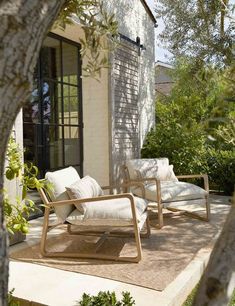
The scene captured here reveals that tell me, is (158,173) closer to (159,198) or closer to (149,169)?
(149,169)

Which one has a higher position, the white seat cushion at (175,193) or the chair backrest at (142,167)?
the chair backrest at (142,167)

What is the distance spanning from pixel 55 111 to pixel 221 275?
5.10 meters

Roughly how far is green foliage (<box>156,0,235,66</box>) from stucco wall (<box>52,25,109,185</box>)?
6.09 ft

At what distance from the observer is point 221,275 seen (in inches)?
39.8

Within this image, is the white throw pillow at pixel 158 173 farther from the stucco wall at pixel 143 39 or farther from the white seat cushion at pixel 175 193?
the stucco wall at pixel 143 39

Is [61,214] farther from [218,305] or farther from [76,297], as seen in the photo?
[218,305]

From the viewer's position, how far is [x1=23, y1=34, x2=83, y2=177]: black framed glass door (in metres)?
5.43

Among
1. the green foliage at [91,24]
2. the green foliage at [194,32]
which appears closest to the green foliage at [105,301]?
the green foliage at [91,24]

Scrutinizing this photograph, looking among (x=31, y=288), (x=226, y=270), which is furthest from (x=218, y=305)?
(x=31, y=288)

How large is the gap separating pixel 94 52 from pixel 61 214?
2.06 meters

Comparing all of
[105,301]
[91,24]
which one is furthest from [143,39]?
[105,301]

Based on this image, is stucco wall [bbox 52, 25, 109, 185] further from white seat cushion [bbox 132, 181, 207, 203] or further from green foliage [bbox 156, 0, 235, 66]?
green foliage [bbox 156, 0, 235, 66]

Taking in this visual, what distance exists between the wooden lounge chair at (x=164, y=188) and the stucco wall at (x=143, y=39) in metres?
2.03

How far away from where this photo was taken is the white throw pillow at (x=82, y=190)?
3643 mm
